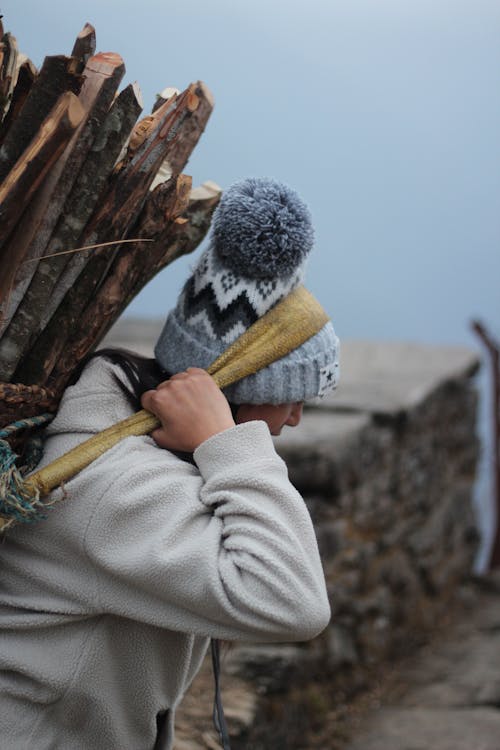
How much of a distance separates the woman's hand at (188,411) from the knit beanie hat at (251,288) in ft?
0.27

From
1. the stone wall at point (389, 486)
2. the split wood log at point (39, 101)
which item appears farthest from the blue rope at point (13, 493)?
the stone wall at point (389, 486)

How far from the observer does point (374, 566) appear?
4.41 metres

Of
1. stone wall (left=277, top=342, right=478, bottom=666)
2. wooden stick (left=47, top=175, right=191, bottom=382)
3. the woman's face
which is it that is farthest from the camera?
stone wall (left=277, top=342, right=478, bottom=666)

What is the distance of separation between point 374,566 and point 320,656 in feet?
2.39

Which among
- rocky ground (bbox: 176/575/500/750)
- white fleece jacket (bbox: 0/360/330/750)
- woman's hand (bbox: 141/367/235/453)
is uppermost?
woman's hand (bbox: 141/367/235/453)

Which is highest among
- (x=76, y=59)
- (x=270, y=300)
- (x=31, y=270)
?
(x=76, y=59)

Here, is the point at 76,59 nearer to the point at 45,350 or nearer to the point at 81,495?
the point at 45,350

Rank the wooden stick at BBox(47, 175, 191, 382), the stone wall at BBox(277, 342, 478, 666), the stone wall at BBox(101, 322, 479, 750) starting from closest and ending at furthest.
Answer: the wooden stick at BBox(47, 175, 191, 382), the stone wall at BBox(101, 322, 479, 750), the stone wall at BBox(277, 342, 478, 666)

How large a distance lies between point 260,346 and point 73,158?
1.36 ft

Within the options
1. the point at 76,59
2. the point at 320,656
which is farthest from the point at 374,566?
the point at 76,59

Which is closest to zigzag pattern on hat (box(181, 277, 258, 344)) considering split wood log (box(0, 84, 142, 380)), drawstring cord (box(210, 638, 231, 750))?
split wood log (box(0, 84, 142, 380))

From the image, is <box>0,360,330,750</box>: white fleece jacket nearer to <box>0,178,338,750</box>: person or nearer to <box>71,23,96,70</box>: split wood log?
<box>0,178,338,750</box>: person

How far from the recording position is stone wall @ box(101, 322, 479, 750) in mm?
3582

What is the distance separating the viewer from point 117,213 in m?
1.47
